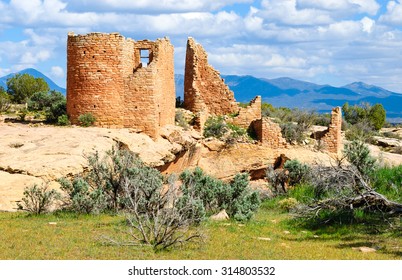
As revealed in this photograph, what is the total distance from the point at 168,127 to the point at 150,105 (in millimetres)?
2104

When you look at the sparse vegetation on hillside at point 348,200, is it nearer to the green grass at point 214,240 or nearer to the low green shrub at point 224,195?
the green grass at point 214,240

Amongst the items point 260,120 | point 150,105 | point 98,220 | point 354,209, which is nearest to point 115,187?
point 98,220

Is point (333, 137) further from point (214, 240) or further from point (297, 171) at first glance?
point (214, 240)

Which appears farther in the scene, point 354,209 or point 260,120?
point 260,120

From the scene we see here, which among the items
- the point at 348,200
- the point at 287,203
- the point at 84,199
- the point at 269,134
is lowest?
the point at 287,203

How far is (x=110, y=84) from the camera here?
2452 cm

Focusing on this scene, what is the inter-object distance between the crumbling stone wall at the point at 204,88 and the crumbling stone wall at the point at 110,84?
16.6 feet

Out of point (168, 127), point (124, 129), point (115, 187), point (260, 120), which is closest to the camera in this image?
point (115, 187)

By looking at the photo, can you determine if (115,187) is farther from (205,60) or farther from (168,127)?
(205,60)

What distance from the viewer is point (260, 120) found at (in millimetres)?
29234

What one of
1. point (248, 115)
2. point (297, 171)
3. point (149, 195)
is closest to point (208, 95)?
point (248, 115)

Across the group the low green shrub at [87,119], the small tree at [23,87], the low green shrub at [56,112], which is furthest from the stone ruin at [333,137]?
the small tree at [23,87]

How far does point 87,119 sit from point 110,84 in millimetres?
1564

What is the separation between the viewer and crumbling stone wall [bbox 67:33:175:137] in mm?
24453
